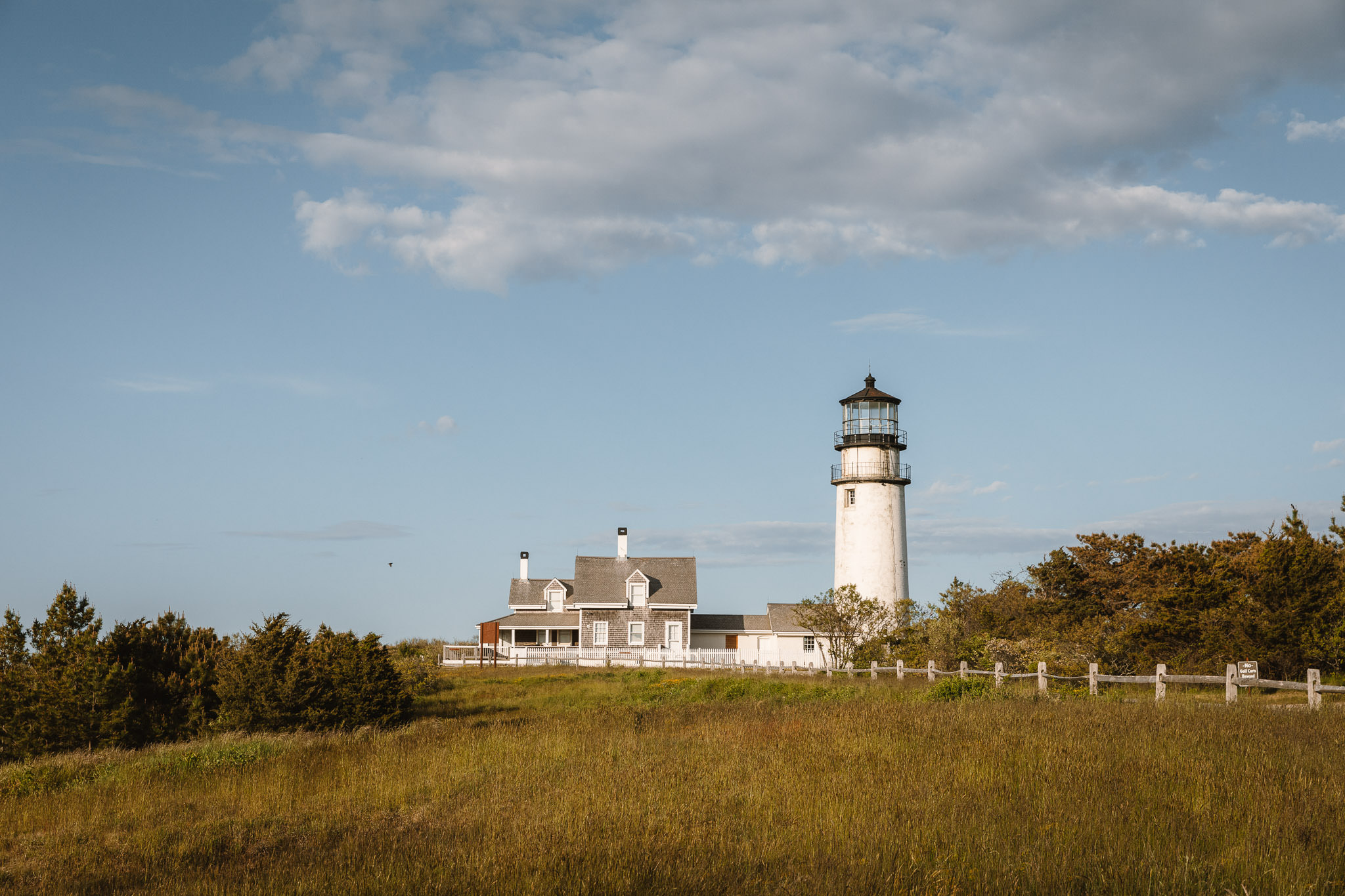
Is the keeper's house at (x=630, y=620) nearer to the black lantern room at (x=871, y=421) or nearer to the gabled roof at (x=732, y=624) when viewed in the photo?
the gabled roof at (x=732, y=624)

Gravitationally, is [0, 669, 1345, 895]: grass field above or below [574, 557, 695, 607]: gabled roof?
below

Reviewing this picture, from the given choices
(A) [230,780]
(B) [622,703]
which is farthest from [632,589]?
(A) [230,780]

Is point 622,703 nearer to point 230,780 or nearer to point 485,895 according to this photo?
point 230,780

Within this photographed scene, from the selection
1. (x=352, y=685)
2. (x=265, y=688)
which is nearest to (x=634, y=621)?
(x=352, y=685)

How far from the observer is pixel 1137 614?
3144cm

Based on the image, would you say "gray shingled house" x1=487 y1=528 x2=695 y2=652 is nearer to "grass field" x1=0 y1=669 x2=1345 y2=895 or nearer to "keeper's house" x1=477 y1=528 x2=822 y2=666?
"keeper's house" x1=477 y1=528 x2=822 y2=666

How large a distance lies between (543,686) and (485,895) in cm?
2774

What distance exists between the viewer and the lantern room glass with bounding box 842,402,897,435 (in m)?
43.4

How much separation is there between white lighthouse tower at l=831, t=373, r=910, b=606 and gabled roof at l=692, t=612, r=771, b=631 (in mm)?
12995

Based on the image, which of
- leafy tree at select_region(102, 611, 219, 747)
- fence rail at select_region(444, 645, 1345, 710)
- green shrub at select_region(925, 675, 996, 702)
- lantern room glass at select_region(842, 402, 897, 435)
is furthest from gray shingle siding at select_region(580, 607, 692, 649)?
leafy tree at select_region(102, 611, 219, 747)

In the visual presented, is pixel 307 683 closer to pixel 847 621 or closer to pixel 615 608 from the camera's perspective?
pixel 847 621

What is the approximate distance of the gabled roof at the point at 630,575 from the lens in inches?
2090

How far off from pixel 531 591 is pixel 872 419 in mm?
24018

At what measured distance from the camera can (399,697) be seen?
64.7 ft
